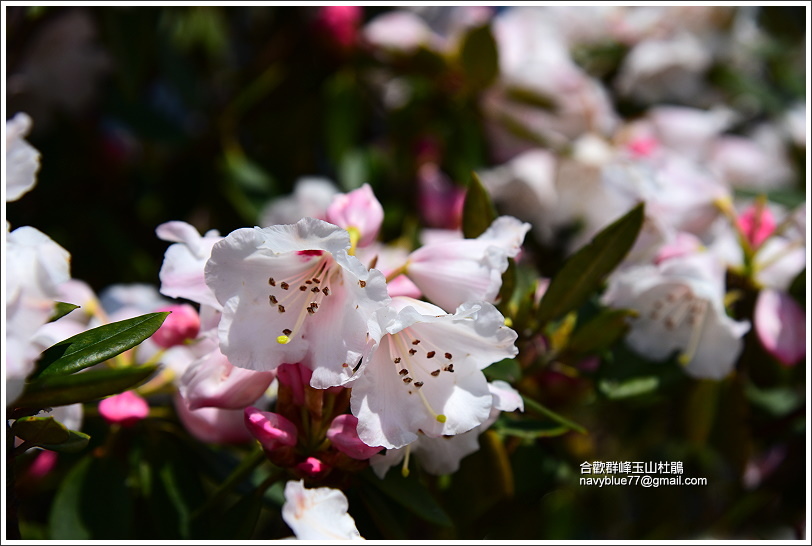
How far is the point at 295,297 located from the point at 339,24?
109cm

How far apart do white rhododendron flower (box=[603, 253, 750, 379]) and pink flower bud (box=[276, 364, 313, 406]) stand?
535 millimetres

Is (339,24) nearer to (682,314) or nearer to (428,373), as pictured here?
(682,314)

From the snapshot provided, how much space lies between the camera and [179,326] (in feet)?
3.30

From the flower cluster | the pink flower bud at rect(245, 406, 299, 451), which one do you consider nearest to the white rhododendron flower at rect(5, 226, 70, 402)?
the flower cluster

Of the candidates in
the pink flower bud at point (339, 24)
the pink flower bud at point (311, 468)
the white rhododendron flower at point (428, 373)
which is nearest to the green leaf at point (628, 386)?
the white rhododendron flower at point (428, 373)

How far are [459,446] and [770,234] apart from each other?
2.29 feet

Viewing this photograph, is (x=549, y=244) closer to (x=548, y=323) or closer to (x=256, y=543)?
(x=548, y=323)

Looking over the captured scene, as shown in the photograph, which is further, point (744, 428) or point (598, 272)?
point (744, 428)

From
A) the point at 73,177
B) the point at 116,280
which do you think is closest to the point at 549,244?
the point at 116,280

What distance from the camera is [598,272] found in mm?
1059

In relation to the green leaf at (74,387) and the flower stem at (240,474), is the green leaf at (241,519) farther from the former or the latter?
the green leaf at (74,387)

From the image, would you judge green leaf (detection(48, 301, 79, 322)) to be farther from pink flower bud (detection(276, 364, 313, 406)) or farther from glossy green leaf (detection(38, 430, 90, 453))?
pink flower bud (detection(276, 364, 313, 406))

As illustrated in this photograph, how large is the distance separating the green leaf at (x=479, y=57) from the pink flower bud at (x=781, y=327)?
2.46 feet

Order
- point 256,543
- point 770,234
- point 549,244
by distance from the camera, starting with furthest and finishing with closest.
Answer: point 549,244 < point 770,234 < point 256,543
